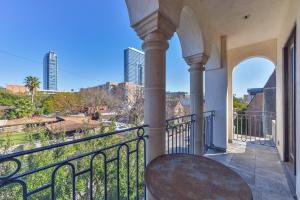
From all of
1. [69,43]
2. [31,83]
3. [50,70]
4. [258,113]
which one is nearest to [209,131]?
[258,113]

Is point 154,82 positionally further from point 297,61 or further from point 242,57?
point 242,57

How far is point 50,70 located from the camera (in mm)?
45719

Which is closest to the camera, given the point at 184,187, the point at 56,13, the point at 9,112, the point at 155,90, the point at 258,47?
the point at 184,187

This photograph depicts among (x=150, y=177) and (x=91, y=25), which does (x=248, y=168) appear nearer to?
(x=150, y=177)

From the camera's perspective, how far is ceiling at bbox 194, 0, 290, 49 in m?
2.56

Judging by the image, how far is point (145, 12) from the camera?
1475 millimetres

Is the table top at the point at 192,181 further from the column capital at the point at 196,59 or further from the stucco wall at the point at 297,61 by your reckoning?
the column capital at the point at 196,59

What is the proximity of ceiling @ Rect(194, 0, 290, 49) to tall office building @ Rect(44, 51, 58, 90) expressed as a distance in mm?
49799

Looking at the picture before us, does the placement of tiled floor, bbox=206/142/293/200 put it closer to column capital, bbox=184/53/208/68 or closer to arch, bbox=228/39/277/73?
column capital, bbox=184/53/208/68

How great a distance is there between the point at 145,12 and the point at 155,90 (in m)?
0.70

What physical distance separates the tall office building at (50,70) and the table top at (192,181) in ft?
167

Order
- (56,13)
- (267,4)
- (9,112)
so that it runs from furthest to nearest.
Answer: (56,13), (9,112), (267,4)

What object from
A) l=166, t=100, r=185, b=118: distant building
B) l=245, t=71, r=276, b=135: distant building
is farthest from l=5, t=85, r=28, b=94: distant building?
l=245, t=71, r=276, b=135: distant building

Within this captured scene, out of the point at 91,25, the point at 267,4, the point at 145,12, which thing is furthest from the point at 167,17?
the point at 91,25
